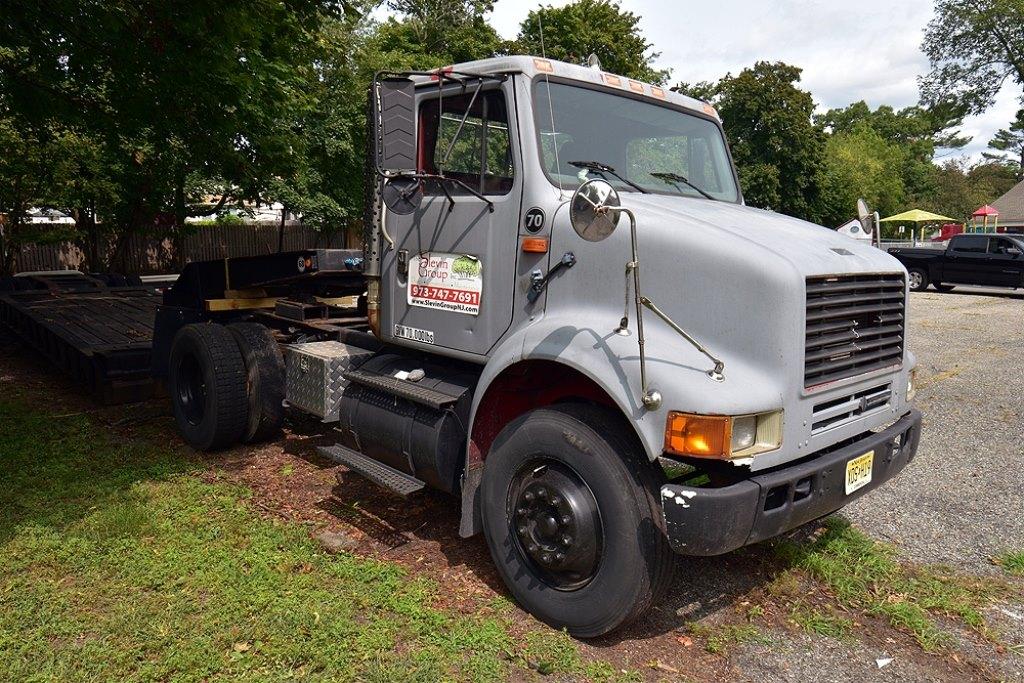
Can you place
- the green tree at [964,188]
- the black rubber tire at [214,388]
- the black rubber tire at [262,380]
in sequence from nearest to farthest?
1. the black rubber tire at [214,388]
2. the black rubber tire at [262,380]
3. the green tree at [964,188]

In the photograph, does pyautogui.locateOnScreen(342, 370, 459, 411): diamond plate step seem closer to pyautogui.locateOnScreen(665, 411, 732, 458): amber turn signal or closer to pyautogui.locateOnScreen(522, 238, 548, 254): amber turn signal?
pyautogui.locateOnScreen(522, 238, 548, 254): amber turn signal

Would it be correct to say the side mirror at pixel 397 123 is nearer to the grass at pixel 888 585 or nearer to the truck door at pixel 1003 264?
the grass at pixel 888 585

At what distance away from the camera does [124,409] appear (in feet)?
24.1

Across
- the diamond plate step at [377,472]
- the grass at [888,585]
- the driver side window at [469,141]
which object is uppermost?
the driver side window at [469,141]

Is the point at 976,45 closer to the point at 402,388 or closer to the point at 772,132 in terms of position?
the point at 772,132

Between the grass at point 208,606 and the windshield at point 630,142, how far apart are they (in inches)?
87.0

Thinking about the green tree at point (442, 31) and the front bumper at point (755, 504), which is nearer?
the front bumper at point (755, 504)

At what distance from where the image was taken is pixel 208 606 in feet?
11.8

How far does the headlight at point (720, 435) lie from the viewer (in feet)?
9.53

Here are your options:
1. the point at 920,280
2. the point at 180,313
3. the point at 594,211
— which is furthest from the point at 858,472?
the point at 920,280

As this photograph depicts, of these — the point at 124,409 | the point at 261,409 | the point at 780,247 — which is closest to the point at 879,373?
the point at 780,247

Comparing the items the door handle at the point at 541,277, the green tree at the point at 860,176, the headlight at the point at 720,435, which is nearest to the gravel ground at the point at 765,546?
the headlight at the point at 720,435

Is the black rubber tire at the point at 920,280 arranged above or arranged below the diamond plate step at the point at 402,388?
above

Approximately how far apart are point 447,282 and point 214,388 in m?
2.44
